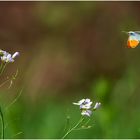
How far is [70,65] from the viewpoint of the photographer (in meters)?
3.92

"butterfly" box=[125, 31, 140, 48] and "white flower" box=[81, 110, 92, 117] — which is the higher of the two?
"butterfly" box=[125, 31, 140, 48]

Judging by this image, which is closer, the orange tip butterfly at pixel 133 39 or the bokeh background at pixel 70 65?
the orange tip butterfly at pixel 133 39

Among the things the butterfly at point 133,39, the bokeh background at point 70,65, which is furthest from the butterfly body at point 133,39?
the bokeh background at point 70,65

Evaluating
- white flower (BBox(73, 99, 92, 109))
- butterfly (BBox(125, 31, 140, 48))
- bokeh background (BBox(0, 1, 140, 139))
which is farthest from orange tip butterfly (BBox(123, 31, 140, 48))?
bokeh background (BBox(0, 1, 140, 139))

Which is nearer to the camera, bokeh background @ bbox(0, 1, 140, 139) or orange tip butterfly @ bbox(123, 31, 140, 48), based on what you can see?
orange tip butterfly @ bbox(123, 31, 140, 48)

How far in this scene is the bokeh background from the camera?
8.71 ft

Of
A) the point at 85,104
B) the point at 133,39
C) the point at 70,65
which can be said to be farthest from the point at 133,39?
the point at 70,65

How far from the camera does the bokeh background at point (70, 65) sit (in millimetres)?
2656

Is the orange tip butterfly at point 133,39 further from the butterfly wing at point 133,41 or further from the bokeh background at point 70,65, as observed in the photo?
the bokeh background at point 70,65

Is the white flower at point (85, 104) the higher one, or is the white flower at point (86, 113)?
the white flower at point (85, 104)

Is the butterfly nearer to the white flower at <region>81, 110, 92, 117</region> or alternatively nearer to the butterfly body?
the butterfly body

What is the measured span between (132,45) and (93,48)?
7.21ft

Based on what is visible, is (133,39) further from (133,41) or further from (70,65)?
(70,65)

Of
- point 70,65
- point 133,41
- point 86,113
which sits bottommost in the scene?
point 70,65
